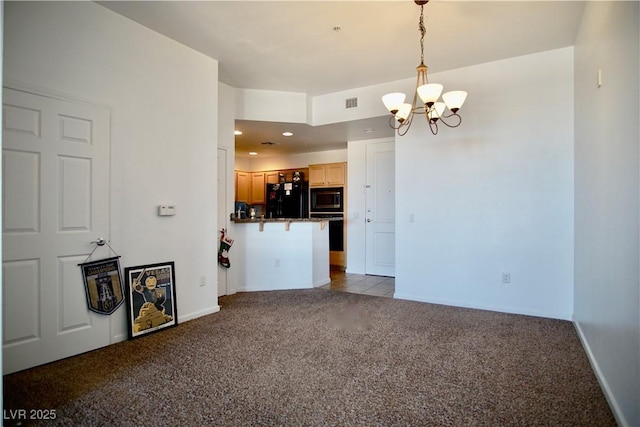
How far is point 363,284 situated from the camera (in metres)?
5.34

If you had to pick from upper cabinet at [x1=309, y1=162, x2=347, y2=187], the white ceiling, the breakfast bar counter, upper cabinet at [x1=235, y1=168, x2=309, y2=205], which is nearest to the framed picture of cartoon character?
the breakfast bar counter

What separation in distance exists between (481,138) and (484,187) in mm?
542

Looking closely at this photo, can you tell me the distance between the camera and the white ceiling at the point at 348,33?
9.29ft

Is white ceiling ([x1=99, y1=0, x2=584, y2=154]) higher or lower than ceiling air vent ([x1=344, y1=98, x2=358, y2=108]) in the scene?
higher

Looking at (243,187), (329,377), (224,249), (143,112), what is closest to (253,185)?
(243,187)

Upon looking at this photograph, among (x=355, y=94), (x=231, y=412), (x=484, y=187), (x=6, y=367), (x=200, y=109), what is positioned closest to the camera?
(x=231, y=412)

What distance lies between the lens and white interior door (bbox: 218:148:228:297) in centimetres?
449

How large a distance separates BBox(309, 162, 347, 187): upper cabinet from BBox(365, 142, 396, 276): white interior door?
84 centimetres

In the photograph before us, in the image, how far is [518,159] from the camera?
3746 millimetres

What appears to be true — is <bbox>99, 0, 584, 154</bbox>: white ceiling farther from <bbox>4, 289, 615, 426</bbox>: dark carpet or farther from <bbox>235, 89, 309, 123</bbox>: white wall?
<bbox>4, 289, 615, 426</bbox>: dark carpet

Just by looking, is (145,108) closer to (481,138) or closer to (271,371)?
(271,371)

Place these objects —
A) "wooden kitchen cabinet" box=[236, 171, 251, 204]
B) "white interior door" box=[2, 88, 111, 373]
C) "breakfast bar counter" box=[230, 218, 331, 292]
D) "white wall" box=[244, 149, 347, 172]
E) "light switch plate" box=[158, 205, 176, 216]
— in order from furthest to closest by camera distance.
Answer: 1. "wooden kitchen cabinet" box=[236, 171, 251, 204]
2. "white wall" box=[244, 149, 347, 172]
3. "breakfast bar counter" box=[230, 218, 331, 292]
4. "light switch plate" box=[158, 205, 176, 216]
5. "white interior door" box=[2, 88, 111, 373]

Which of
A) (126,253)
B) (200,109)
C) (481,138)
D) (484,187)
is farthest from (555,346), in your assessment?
(200,109)

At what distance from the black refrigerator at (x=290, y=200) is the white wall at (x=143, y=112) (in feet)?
11.0
